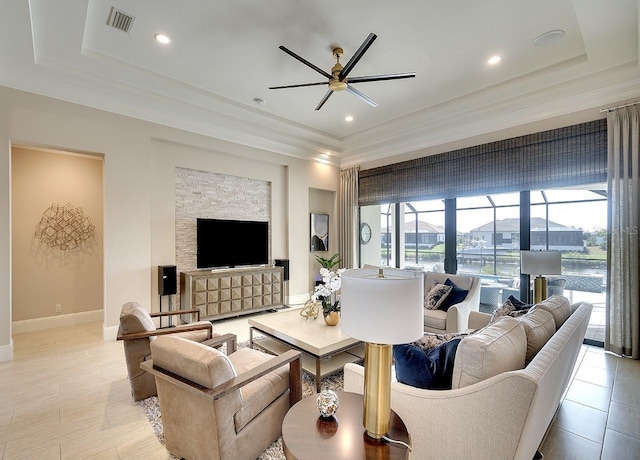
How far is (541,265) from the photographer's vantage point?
355 cm

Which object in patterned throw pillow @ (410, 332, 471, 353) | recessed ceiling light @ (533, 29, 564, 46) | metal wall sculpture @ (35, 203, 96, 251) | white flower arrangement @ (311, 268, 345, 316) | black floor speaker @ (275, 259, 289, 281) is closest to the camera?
patterned throw pillow @ (410, 332, 471, 353)

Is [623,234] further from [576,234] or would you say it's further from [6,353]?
[6,353]

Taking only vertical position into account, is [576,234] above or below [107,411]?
above

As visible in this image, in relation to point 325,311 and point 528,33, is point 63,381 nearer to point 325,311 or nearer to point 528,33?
point 325,311

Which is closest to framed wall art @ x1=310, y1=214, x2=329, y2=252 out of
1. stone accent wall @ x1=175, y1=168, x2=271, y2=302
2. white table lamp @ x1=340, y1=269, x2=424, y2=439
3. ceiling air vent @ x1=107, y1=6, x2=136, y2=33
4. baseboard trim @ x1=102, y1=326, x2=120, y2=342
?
stone accent wall @ x1=175, y1=168, x2=271, y2=302

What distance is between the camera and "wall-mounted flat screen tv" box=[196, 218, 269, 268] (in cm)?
488

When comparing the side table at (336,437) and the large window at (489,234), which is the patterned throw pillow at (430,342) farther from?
the large window at (489,234)

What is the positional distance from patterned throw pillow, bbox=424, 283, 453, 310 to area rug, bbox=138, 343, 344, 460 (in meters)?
1.66

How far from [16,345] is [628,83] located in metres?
7.93

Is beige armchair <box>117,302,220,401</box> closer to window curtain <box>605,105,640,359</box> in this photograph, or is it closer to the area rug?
the area rug

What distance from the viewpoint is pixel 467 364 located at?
1.36 metres

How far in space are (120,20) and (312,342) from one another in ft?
11.1

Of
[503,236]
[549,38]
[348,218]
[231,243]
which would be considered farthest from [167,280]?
[549,38]

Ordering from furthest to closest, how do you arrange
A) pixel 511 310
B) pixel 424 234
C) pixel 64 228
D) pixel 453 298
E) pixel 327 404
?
pixel 424 234 → pixel 64 228 → pixel 453 298 → pixel 511 310 → pixel 327 404
